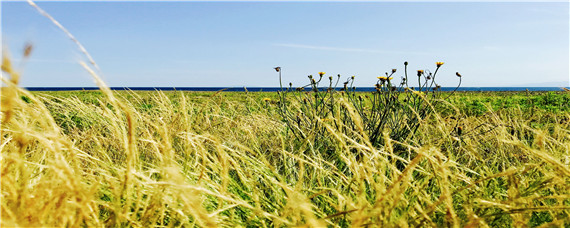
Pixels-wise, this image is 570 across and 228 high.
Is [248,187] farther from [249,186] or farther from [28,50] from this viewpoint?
[28,50]

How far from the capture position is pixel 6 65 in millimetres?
574

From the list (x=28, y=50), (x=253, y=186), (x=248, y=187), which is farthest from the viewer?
(x=248, y=187)

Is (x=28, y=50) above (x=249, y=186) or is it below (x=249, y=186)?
above

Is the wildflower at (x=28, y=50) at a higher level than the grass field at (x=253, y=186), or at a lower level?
higher

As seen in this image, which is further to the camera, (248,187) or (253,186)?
(248,187)

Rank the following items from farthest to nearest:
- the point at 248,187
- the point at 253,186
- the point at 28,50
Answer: the point at 248,187
the point at 253,186
the point at 28,50

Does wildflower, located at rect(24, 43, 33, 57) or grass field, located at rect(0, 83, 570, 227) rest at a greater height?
wildflower, located at rect(24, 43, 33, 57)

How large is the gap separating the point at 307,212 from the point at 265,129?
8.54ft

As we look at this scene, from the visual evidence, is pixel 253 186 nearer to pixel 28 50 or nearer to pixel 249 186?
pixel 249 186

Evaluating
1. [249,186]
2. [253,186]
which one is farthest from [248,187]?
[253,186]

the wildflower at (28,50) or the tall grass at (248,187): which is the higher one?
the wildflower at (28,50)

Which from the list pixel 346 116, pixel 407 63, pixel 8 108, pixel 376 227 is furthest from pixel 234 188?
pixel 407 63

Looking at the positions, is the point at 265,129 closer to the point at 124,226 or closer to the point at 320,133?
the point at 320,133

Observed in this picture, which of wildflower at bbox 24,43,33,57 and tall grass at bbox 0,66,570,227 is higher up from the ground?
wildflower at bbox 24,43,33,57
